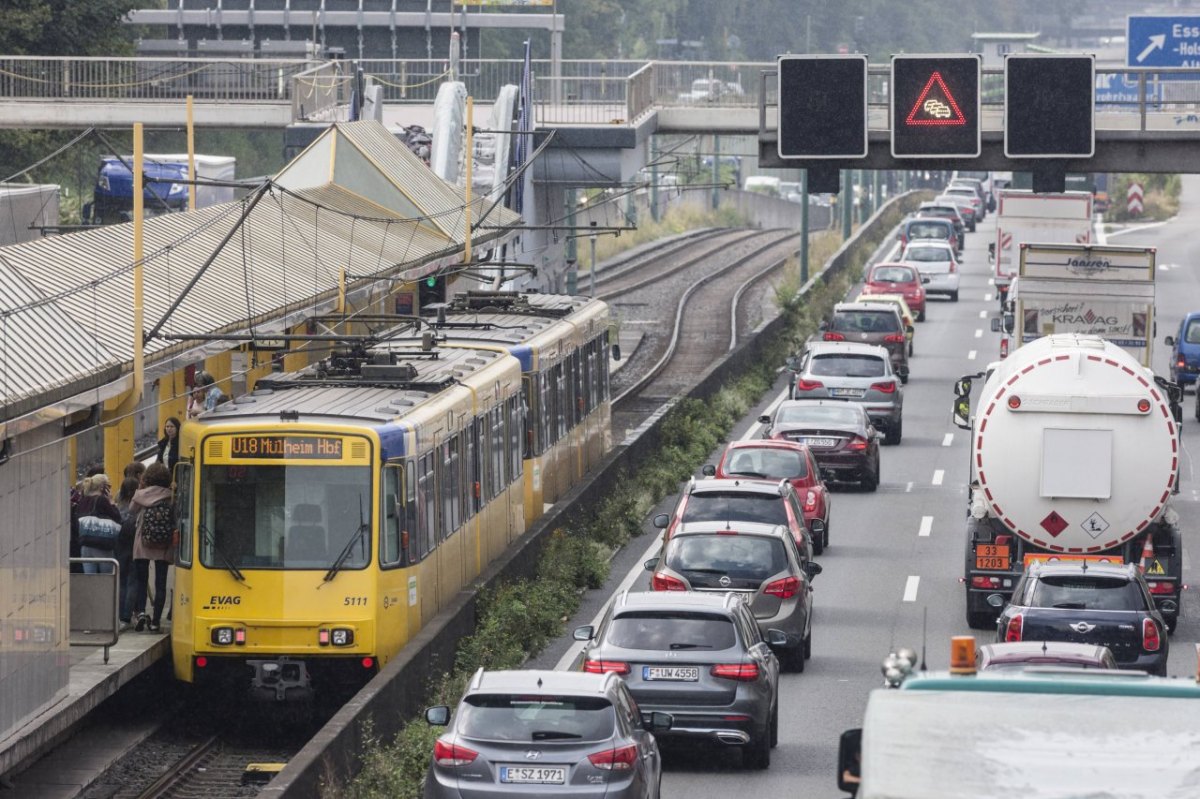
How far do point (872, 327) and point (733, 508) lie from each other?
25574 millimetres

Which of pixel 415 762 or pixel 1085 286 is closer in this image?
pixel 415 762

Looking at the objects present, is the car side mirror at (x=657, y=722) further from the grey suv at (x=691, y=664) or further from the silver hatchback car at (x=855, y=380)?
the silver hatchback car at (x=855, y=380)

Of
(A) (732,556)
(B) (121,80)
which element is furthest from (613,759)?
(B) (121,80)

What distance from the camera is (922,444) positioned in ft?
137

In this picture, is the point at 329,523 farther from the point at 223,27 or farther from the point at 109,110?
the point at 223,27

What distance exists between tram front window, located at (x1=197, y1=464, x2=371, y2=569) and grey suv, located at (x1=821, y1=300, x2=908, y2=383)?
30151 millimetres

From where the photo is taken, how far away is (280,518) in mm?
19422

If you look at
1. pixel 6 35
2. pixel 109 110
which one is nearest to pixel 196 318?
pixel 109 110

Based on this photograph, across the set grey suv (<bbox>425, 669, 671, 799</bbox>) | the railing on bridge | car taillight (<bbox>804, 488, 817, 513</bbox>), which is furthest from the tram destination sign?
the railing on bridge

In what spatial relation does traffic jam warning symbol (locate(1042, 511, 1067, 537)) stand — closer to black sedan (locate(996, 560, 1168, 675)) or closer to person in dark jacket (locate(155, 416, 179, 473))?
black sedan (locate(996, 560, 1168, 675))

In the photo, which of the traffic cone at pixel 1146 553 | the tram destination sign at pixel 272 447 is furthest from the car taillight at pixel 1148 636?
the tram destination sign at pixel 272 447

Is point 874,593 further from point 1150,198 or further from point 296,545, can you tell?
point 1150,198

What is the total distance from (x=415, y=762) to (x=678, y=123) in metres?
35.3

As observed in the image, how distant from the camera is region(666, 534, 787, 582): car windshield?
2159cm
